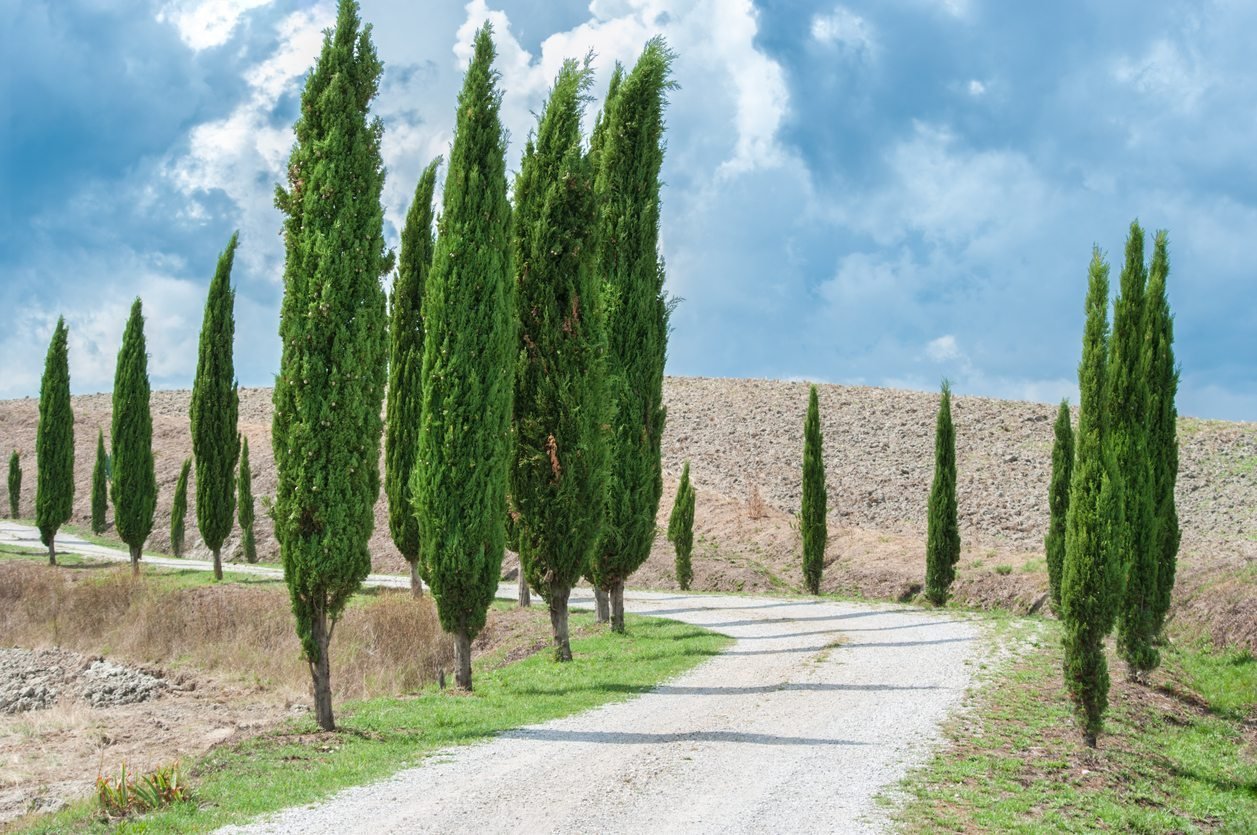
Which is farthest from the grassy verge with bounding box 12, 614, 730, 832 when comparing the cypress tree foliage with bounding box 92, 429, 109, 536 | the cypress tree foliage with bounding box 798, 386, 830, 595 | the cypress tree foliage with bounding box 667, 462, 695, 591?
the cypress tree foliage with bounding box 92, 429, 109, 536

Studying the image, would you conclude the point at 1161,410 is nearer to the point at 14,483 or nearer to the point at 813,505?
the point at 813,505

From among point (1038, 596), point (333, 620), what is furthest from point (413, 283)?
point (1038, 596)

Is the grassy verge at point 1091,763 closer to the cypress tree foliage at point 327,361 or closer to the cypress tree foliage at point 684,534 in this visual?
the cypress tree foliage at point 327,361

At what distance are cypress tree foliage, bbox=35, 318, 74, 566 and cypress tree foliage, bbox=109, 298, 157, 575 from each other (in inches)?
215

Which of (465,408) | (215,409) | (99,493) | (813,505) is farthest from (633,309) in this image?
(99,493)

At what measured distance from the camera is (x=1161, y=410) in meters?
17.2

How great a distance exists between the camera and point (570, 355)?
16125mm

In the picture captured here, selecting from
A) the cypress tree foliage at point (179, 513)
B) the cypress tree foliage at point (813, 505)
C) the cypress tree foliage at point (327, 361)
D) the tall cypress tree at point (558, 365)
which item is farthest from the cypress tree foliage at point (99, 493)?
the cypress tree foliage at point (327, 361)

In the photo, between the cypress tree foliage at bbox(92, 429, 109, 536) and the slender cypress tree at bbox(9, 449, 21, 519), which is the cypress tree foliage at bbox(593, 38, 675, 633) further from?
the slender cypress tree at bbox(9, 449, 21, 519)

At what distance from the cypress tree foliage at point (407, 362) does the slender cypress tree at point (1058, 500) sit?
1483 centimetres

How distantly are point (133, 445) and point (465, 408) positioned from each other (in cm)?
2344

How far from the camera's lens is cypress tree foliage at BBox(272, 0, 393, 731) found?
11.6 meters

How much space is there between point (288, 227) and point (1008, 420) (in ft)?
186

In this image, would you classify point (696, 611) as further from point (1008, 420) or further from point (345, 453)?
point (1008, 420)
